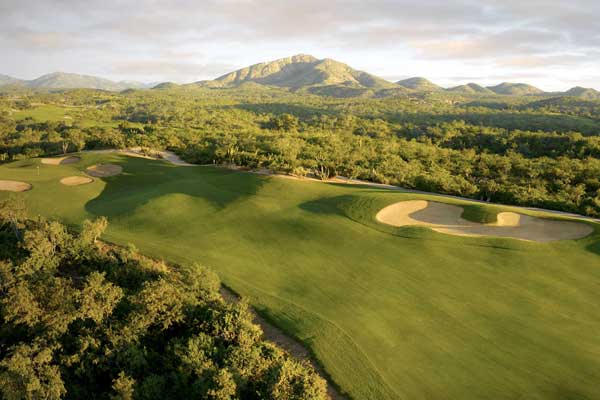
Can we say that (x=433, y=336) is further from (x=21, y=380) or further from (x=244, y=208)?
(x=244, y=208)

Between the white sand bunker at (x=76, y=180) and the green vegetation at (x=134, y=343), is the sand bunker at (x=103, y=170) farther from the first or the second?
the green vegetation at (x=134, y=343)

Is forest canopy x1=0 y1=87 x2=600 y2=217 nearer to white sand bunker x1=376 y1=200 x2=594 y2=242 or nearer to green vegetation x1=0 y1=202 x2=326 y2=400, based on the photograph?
white sand bunker x1=376 y1=200 x2=594 y2=242

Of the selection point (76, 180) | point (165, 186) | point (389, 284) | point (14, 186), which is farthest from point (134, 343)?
point (76, 180)

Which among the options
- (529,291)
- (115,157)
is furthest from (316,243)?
(115,157)

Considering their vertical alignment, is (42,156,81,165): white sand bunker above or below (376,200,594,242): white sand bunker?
above

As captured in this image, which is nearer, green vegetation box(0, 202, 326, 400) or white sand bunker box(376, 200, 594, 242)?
green vegetation box(0, 202, 326, 400)

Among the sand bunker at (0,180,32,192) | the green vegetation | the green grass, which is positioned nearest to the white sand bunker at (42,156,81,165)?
the sand bunker at (0,180,32,192)

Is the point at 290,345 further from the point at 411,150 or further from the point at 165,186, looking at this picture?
the point at 411,150
